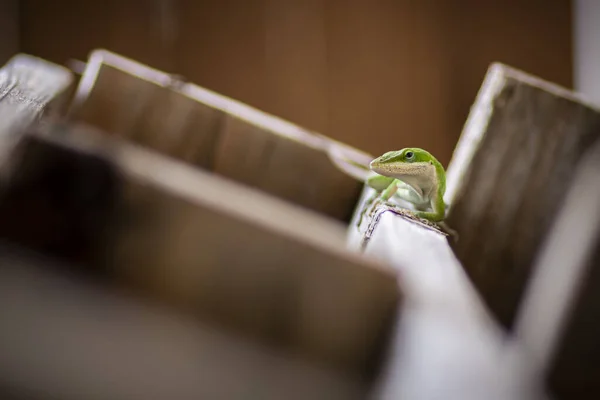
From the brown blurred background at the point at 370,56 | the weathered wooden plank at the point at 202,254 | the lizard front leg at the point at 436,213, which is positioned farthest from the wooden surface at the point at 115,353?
the brown blurred background at the point at 370,56

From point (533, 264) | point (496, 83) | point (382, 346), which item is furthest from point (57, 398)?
point (496, 83)

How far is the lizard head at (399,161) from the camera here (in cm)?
142

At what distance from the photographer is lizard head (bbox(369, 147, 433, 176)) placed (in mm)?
1422

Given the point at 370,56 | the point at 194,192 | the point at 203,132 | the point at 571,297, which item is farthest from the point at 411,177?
the point at 370,56

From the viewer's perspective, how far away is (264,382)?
12.6 inches

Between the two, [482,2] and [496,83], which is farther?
[482,2]

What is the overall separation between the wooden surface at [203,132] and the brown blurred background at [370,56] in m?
2.14

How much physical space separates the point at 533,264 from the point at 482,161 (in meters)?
0.23

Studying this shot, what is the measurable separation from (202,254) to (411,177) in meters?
1.26

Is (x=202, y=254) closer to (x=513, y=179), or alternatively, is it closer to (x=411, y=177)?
(x=513, y=179)

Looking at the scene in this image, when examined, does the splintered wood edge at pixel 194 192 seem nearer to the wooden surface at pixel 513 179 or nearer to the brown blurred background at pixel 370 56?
the wooden surface at pixel 513 179

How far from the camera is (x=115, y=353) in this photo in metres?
0.32

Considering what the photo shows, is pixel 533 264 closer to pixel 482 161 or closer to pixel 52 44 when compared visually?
pixel 482 161

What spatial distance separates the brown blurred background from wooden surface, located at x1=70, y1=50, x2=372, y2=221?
84.4 inches
